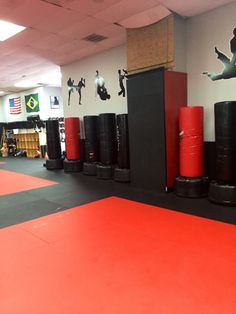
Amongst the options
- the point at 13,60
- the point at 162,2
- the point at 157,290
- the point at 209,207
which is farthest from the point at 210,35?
the point at 13,60

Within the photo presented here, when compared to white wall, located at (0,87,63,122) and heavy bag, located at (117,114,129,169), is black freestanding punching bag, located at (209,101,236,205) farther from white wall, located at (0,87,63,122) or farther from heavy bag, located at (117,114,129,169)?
white wall, located at (0,87,63,122)

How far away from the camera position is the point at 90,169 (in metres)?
6.60

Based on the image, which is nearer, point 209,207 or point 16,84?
point 209,207

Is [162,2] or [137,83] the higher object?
[162,2]

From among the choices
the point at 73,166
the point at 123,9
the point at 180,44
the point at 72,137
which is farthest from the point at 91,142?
the point at 123,9

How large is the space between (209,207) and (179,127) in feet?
4.93

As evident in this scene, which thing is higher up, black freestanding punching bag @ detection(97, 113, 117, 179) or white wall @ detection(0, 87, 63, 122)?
white wall @ detection(0, 87, 63, 122)

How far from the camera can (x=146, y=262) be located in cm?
236

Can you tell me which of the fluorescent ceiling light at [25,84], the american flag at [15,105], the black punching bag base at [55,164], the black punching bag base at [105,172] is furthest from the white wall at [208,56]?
the american flag at [15,105]

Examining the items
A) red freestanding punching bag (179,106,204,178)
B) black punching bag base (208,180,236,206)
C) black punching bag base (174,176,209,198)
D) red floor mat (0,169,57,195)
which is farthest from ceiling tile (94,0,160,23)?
red floor mat (0,169,57,195)

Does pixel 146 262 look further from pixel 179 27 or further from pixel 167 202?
pixel 179 27

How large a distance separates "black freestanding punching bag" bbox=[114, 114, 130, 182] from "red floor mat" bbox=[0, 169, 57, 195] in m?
1.59

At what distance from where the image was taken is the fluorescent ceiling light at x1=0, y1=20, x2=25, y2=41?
4828 millimetres

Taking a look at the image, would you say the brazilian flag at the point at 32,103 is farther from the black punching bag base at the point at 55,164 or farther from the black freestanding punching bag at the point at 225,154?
the black freestanding punching bag at the point at 225,154
